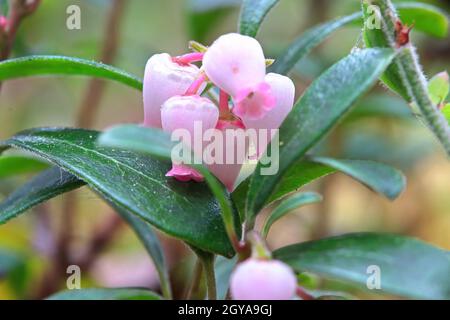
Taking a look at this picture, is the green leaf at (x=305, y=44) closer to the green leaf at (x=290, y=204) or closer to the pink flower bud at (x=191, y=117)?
the green leaf at (x=290, y=204)

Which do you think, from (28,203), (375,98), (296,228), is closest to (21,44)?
(28,203)

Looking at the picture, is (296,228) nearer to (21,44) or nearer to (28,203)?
(21,44)

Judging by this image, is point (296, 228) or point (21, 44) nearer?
point (21, 44)

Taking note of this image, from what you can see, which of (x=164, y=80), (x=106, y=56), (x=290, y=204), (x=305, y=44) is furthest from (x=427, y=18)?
(x=106, y=56)

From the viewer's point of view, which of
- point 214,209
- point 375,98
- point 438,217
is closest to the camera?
point 214,209

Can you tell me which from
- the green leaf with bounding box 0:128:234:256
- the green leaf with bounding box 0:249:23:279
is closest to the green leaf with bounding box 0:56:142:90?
the green leaf with bounding box 0:128:234:256

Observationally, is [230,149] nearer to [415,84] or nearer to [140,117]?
[415,84]

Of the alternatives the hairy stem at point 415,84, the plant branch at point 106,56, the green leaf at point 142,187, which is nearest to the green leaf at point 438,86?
the hairy stem at point 415,84
